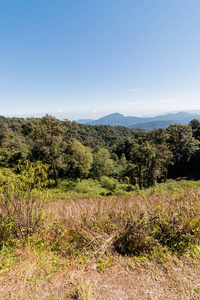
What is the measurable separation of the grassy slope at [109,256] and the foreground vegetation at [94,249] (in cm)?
1

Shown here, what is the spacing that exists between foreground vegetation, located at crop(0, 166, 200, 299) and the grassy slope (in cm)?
1

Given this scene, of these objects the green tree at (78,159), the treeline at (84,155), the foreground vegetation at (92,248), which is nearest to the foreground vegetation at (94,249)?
the foreground vegetation at (92,248)

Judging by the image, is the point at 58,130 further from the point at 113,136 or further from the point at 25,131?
the point at 113,136

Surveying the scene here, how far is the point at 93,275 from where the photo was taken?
213 cm

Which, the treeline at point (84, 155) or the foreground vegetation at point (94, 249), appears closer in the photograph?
the foreground vegetation at point (94, 249)

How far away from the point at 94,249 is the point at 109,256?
0.34 metres

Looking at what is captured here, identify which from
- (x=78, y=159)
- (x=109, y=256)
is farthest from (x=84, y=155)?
(x=109, y=256)

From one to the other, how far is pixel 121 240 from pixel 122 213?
627 millimetres

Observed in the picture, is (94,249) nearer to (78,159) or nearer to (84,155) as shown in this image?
(78,159)

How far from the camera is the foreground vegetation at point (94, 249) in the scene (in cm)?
189

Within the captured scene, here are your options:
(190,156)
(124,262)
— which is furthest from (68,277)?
(190,156)

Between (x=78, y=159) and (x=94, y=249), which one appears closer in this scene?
(x=94, y=249)

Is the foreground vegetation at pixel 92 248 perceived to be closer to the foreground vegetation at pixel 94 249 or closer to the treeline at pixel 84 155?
the foreground vegetation at pixel 94 249

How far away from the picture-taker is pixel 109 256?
8.21 feet
